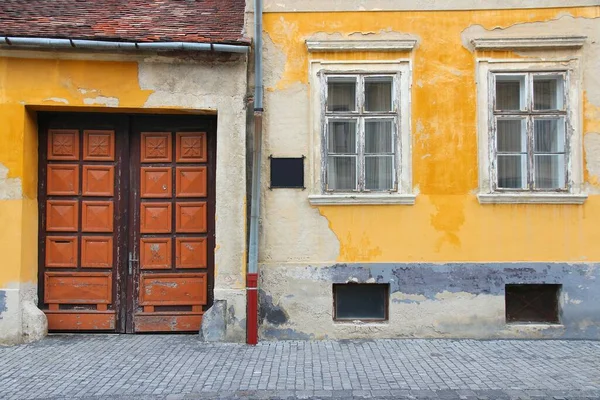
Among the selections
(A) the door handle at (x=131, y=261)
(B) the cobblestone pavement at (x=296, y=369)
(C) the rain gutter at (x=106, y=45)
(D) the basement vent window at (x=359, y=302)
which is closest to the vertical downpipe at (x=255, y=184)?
(C) the rain gutter at (x=106, y=45)

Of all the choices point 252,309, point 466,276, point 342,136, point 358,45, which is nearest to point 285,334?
point 252,309

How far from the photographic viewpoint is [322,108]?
24.2 feet

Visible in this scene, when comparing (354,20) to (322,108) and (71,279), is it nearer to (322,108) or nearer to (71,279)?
(322,108)

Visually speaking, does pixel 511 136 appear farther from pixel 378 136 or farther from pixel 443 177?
pixel 378 136

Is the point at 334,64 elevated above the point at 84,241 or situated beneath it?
elevated above

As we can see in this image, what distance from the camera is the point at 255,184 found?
718 centimetres

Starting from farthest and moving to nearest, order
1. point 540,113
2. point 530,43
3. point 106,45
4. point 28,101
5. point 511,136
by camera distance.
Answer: point 511,136 → point 540,113 → point 530,43 → point 28,101 → point 106,45

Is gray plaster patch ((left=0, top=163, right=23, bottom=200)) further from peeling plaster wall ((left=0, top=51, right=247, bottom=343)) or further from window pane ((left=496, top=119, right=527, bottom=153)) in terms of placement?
window pane ((left=496, top=119, right=527, bottom=153))

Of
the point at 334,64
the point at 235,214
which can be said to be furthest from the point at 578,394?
the point at 334,64

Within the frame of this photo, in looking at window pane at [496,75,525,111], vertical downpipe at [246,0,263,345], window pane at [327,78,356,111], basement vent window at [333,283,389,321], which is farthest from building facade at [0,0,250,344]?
window pane at [496,75,525,111]

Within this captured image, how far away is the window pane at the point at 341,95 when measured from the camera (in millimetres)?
7484

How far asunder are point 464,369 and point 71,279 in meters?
5.39

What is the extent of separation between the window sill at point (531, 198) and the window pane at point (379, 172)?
1264 millimetres

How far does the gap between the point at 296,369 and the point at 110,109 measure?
4.24 metres
